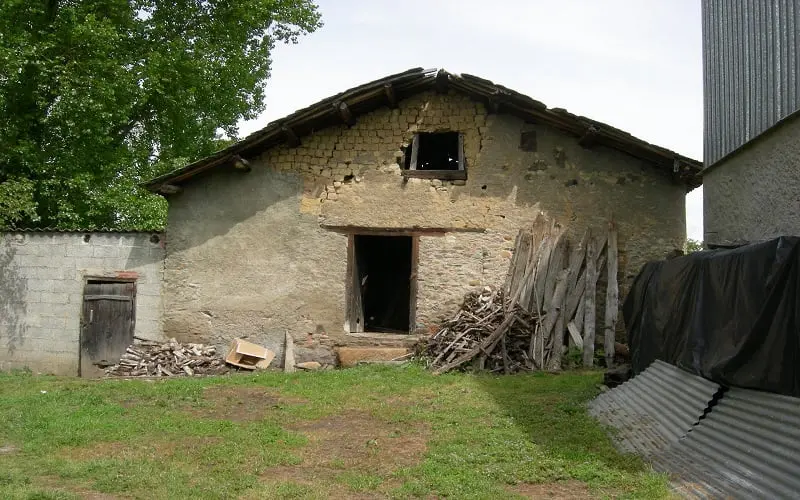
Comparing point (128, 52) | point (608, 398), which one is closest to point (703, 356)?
point (608, 398)

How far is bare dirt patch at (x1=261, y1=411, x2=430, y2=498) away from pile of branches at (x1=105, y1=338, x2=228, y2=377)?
4.46m

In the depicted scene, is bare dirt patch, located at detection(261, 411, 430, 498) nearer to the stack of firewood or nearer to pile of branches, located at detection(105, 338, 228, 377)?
the stack of firewood

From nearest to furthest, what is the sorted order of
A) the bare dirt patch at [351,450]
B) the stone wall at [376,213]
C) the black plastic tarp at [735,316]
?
1. the black plastic tarp at [735,316]
2. the bare dirt patch at [351,450]
3. the stone wall at [376,213]

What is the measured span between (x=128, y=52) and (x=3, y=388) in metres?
11.4

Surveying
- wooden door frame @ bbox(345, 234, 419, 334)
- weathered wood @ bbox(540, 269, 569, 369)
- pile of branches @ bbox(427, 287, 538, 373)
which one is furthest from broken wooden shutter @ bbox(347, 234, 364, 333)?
weathered wood @ bbox(540, 269, 569, 369)

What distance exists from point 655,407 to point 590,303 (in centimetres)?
444

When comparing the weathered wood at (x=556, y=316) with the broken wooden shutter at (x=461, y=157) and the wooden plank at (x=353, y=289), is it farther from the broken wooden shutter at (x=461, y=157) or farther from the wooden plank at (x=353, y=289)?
the wooden plank at (x=353, y=289)

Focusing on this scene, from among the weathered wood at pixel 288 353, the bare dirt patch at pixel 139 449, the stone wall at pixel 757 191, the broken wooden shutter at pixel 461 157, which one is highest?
the broken wooden shutter at pixel 461 157

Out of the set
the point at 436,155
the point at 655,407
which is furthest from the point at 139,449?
the point at 436,155

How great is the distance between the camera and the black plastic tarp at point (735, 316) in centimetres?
421

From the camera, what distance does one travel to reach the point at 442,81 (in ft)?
36.9

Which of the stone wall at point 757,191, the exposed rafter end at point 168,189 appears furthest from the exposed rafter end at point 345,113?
the stone wall at point 757,191

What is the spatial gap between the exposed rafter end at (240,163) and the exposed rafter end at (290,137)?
83 centimetres

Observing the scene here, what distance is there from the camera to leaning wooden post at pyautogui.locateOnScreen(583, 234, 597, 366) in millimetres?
10352
